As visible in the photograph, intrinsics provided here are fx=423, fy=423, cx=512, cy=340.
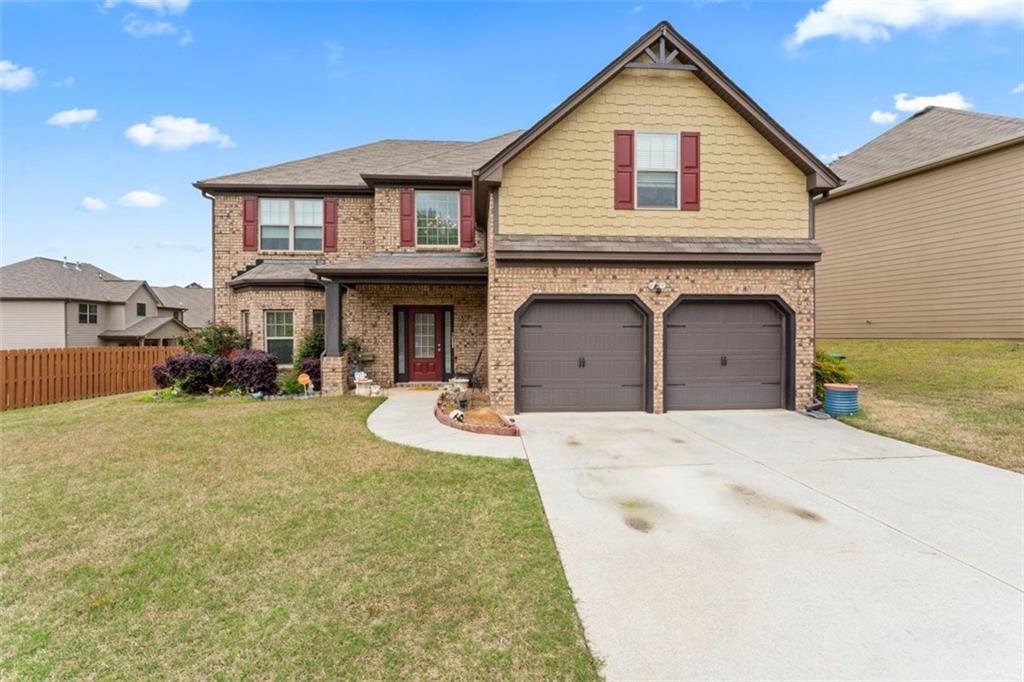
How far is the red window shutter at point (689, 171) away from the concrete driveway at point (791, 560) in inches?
223

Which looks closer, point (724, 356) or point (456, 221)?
point (724, 356)

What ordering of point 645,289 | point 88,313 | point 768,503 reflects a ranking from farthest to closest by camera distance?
point 88,313
point 645,289
point 768,503

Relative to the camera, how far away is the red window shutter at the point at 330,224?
558 inches

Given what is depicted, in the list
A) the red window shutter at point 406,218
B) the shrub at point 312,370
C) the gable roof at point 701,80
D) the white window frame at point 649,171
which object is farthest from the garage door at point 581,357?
the shrub at point 312,370

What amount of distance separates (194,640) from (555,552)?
253cm

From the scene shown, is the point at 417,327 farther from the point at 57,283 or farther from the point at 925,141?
the point at 57,283

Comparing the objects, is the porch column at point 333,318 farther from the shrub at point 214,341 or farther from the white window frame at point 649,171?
Answer: the white window frame at point 649,171

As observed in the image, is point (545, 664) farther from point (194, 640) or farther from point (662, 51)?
point (662, 51)

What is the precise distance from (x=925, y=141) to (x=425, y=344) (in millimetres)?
19877

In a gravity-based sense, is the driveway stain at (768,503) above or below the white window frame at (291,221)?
below

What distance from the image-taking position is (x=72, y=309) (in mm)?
26391

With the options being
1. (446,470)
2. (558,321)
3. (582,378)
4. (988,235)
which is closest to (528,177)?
(558,321)

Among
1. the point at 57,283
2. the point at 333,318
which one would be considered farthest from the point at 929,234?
the point at 57,283

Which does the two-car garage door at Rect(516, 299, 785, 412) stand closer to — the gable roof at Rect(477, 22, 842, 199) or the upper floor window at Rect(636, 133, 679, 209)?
the upper floor window at Rect(636, 133, 679, 209)
